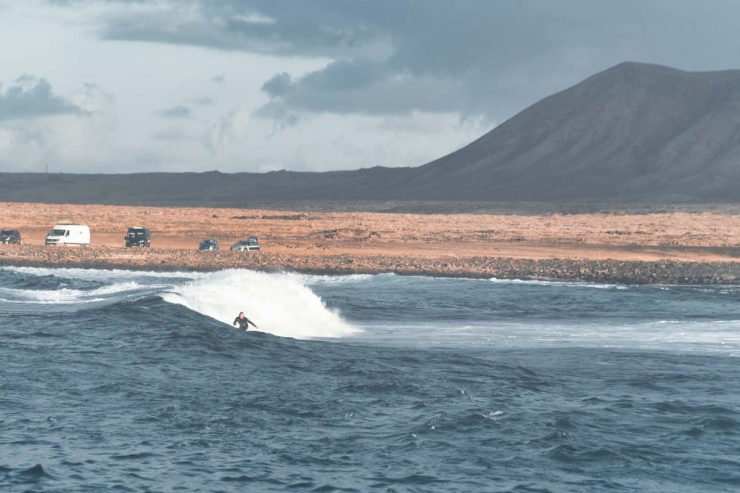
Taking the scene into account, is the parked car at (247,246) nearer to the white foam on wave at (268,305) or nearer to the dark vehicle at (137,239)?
the dark vehicle at (137,239)

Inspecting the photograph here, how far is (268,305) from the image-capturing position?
47.0m

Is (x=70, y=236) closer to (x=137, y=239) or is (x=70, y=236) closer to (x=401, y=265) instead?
(x=137, y=239)

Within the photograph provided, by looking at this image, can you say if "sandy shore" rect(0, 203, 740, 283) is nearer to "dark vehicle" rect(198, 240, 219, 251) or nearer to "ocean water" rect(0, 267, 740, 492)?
"dark vehicle" rect(198, 240, 219, 251)


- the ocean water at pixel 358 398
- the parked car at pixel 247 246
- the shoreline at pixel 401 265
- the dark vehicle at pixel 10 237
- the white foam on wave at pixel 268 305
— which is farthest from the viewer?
the dark vehicle at pixel 10 237

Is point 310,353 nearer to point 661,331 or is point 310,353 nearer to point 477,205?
point 661,331

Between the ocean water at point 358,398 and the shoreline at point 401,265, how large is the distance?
17108 millimetres

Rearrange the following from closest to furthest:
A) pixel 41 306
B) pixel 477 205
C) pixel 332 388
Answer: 1. pixel 332 388
2. pixel 41 306
3. pixel 477 205

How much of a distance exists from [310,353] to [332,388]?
612cm

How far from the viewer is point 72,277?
63.0 meters

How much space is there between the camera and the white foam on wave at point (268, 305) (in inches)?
1667

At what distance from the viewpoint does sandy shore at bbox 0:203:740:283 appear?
68.3 m

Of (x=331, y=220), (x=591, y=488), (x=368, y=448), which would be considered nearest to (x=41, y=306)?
(x=368, y=448)

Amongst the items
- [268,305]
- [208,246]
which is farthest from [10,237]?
[268,305]

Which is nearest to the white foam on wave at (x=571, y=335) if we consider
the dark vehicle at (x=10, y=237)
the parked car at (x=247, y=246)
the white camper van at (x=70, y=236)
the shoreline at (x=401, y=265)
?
the shoreline at (x=401, y=265)
